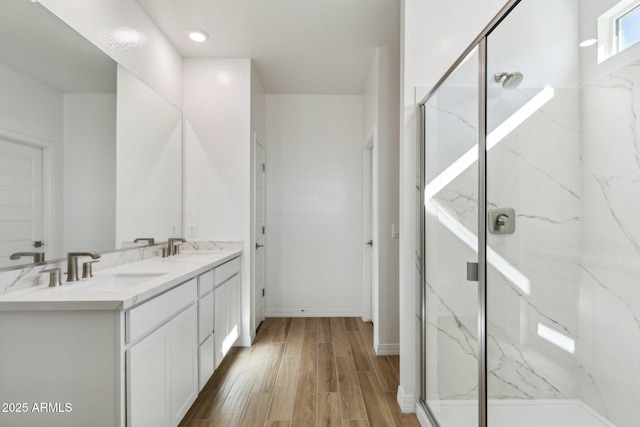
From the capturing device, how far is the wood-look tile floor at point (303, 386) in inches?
75.6

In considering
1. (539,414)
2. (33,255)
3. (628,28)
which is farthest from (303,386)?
(628,28)

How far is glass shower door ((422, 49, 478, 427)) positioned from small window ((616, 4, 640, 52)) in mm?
533

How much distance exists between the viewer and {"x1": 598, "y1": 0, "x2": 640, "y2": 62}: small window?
1.23m

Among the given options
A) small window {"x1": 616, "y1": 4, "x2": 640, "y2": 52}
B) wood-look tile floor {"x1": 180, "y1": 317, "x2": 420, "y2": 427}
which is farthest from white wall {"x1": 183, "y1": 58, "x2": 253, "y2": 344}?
small window {"x1": 616, "y1": 4, "x2": 640, "y2": 52}

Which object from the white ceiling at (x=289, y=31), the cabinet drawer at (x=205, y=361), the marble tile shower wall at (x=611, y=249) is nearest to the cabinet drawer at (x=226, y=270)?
the cabinet drawer at (x=205, y=361)

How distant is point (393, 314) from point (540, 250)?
1.58m

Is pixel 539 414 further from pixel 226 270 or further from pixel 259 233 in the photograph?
pixel 259 233

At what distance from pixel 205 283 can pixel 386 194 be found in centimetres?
168

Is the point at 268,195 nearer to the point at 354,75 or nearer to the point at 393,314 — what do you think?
the point at 354,75

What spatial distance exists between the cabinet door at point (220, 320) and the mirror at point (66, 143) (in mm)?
713

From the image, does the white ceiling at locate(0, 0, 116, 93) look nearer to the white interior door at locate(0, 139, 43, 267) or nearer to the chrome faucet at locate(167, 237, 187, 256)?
the white interior door at locate(0, 139, 43, 267)

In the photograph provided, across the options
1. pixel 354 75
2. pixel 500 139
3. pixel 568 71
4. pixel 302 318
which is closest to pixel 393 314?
pixel 302 318

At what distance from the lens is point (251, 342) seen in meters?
3.04

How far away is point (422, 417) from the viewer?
186cm
